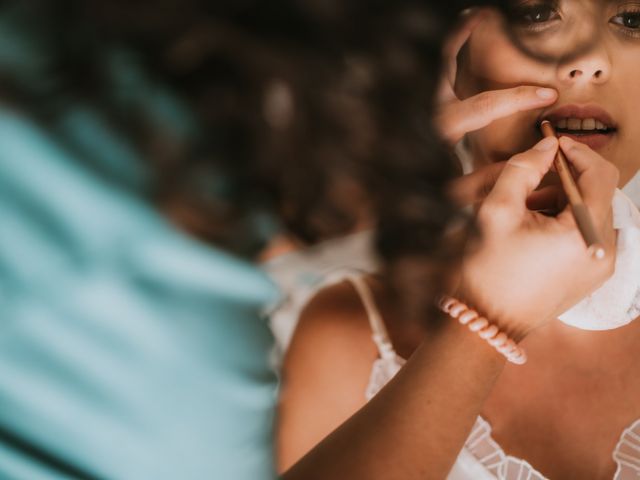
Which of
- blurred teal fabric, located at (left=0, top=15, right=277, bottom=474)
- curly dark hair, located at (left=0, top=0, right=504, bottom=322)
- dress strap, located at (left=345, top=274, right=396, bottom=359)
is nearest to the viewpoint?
curly dark hair, located at (left=0, top=0, right=504, bottom=322)

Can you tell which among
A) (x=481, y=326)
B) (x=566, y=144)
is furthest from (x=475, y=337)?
(x=566, y=144)

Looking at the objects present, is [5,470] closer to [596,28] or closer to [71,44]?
[71,44]

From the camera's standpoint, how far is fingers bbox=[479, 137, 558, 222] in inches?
21.9

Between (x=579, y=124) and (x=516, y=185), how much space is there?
21 centimetres

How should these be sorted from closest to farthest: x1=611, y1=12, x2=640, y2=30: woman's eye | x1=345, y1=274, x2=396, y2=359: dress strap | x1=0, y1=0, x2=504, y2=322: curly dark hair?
1. x1=0, y1=0, x2=504, y2=322: curly dark hair
2. x1=611, y1=12, x2=640, y2=30: woman's eye
3. x1=345, y1=274, x2=396, y2=359: dress strap

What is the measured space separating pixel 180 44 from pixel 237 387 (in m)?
0.39

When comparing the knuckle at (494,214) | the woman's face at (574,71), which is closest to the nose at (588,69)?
the woman's face at (574,71)

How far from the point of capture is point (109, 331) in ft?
1.79

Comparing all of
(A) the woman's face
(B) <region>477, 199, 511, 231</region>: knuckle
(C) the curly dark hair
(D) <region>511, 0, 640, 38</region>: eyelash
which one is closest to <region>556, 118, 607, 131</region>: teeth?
(A) the woman's face

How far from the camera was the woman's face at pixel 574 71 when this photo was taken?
2.20 feet

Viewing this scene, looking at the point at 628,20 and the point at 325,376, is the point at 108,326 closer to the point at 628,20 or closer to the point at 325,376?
the point at 325,376

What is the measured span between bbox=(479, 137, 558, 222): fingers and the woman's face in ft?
0.53

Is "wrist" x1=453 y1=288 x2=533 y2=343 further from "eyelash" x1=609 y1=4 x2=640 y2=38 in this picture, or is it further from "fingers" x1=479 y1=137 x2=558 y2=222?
"eyelash" x1=609 y1=4 x2=640 y2=38

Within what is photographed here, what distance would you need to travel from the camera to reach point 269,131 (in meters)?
0.37
